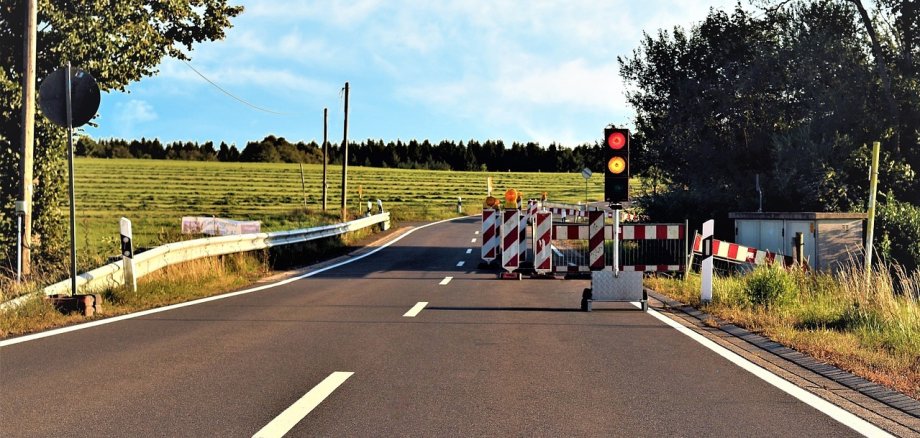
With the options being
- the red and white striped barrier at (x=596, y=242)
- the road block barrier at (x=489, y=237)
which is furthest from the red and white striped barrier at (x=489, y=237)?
the red and white striped barrier at (x=596, y=242)

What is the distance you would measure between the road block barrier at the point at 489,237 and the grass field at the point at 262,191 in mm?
17745

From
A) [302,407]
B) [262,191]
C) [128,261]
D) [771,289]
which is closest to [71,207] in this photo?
[128,261]

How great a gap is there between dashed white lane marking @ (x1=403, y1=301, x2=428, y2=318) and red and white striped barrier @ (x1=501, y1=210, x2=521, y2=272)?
5178 millimetres

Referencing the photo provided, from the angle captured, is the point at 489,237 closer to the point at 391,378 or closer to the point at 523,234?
the point at 523,234

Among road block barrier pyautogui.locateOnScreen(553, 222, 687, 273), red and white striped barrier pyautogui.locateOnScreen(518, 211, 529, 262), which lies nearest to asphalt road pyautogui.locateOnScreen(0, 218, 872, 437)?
road block barrier pyautogui.locateOnScreen(553, 222, 687, 273)

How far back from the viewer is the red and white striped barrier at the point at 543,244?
52.9 ft

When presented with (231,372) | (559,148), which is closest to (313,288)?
(231,372)

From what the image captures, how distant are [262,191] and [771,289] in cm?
6900

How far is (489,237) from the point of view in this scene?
20.5 meters

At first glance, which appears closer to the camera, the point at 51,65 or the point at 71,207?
the point at 71,207

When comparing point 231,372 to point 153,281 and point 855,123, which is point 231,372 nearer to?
point 153,281

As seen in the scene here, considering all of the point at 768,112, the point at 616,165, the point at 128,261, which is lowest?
the point at 128,261

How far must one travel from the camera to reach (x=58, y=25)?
1817cm

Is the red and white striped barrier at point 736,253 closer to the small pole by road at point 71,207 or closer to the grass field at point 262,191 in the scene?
the small pole by road at point 71,207
